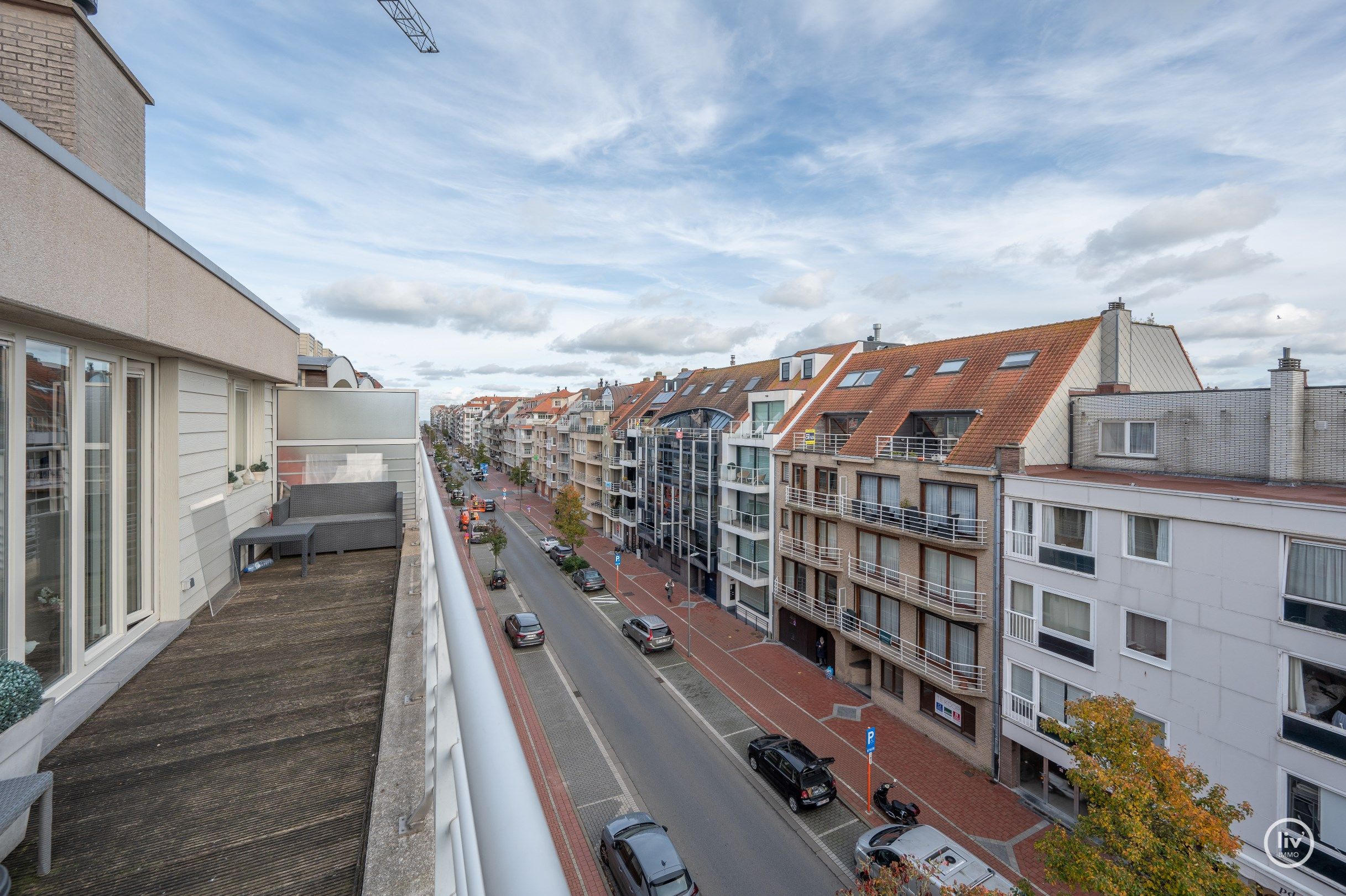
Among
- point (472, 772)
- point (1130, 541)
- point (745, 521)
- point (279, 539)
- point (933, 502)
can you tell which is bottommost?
point (745, 521)

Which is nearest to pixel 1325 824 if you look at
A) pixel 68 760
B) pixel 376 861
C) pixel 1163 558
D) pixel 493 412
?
pixel 1163 558

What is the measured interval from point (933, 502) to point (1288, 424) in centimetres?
828

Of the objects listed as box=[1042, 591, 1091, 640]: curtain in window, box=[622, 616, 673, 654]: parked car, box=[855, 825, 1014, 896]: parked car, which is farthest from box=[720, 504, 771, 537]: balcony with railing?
box=[855, 825, 1014, 896]: parked car

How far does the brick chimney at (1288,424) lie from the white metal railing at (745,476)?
1639cm

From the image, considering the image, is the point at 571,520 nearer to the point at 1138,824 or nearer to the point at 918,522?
the point at 918,522

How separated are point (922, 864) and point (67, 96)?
16744mm

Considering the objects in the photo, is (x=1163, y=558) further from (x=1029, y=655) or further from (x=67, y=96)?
(x=67, y=96)

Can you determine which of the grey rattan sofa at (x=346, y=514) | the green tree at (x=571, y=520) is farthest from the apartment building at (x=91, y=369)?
the green tree at (x=571, y=520)

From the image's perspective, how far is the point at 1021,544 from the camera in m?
16.4

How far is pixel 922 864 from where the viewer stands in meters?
12.0

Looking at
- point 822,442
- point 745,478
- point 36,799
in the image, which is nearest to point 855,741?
point 822,442

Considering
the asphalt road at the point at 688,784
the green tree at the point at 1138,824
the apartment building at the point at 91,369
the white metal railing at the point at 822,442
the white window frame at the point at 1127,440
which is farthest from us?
the white metal railing at the point at 822,442

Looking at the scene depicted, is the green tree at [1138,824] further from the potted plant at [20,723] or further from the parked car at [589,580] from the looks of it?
the parked car at [589,580]

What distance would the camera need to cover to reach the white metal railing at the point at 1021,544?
1603 centimetres
